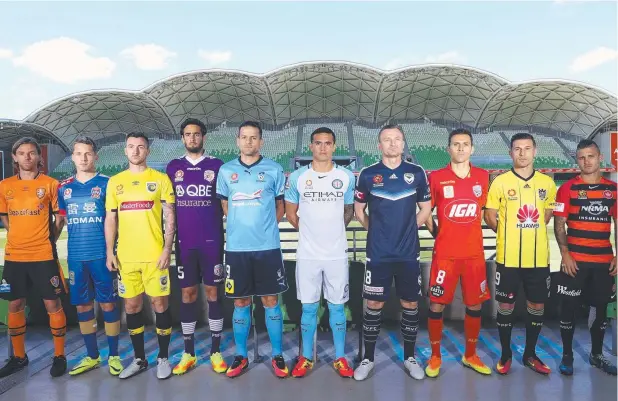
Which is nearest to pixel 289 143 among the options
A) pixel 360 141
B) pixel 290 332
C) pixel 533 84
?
pixel 360 141

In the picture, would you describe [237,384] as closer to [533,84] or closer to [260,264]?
[260,264]

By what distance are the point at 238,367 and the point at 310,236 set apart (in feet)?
4.41

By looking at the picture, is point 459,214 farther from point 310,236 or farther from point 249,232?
point 249,232

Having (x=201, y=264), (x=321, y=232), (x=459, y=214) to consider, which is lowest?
(x=201, y=264)

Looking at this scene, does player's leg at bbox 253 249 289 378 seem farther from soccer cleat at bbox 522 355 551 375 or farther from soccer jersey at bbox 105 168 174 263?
soccer cleat at bbox 522 355 551 375

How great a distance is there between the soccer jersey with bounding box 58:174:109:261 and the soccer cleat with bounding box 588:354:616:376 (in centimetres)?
465

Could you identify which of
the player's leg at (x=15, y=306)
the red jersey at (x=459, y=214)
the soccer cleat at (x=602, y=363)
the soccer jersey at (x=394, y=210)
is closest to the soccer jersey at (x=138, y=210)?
the player's leg at (x=15, y=306)

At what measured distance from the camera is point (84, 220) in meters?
3.60

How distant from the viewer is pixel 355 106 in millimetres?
37250

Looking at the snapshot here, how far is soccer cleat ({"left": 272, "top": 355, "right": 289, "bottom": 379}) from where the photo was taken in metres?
3.49

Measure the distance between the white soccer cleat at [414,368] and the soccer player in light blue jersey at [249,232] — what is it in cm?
110

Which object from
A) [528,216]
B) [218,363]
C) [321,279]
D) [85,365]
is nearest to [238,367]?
[218,363]

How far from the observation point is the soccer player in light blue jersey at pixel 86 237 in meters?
3.59

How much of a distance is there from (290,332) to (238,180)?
6.96 ft
